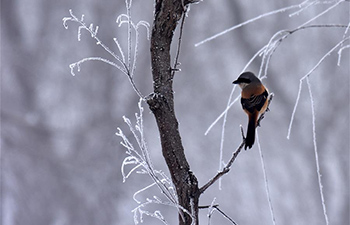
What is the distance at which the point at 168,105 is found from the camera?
3.85 feet

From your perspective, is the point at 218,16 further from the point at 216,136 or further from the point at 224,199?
the point at 224,199

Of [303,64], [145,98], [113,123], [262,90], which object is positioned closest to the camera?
[145,98]

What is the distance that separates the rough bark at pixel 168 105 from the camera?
45.7 inches

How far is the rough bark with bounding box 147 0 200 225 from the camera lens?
1.16 m

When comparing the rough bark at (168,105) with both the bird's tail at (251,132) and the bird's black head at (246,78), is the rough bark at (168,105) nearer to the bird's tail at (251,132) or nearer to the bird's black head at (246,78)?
the bird's tail at (251,132)

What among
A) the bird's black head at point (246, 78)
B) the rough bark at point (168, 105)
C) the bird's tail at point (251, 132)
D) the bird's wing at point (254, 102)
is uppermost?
the bird's black head at point (246, 78)

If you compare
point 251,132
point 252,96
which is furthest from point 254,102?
point 251,132

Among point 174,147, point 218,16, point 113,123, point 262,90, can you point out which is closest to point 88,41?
point 113,123

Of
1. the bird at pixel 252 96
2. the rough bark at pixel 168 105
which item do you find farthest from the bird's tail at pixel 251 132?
the rough bark at pixel 168 105

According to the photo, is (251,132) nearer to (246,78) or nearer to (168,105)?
(246,78)

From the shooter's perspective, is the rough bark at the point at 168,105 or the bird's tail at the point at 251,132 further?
the bird's tail at the point at 251,132

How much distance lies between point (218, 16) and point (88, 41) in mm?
1281

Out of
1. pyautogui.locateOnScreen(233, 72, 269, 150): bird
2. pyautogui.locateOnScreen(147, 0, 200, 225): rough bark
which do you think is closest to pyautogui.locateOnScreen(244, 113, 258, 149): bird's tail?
pyautogui.locateOnScreen(233, 72, 269, 150): bird

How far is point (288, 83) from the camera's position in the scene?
19.0 ft
